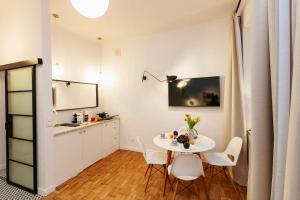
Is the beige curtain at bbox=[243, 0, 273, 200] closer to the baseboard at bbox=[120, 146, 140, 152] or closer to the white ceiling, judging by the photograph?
the white ceiling

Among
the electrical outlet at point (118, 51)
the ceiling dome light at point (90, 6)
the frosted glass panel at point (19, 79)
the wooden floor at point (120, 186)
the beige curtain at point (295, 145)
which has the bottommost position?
the wooden floor at point (120, 186)

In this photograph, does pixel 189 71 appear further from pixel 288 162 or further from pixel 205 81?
pixel 288 162

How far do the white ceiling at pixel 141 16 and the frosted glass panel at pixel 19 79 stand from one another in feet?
3.89

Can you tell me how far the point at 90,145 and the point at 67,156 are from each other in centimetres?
59

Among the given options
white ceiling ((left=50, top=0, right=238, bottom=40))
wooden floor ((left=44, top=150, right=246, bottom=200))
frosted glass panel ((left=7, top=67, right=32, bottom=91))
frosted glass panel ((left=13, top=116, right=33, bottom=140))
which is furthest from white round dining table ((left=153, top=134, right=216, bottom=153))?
white ceiling ((left=50, top=0, right=238, bottom=40))

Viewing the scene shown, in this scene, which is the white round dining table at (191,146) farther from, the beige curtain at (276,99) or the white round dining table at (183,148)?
the beige curtain at (276,99)

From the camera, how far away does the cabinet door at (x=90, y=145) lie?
3121mm

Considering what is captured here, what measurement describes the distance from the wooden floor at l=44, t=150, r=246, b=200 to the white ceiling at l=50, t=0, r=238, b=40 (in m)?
2.93

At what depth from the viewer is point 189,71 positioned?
349 centimetres

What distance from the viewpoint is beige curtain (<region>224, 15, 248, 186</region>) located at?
99.0 inches

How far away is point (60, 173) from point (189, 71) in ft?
10.1

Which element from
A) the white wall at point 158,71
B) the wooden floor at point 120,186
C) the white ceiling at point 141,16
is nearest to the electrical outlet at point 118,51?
the white wall at point 158,71

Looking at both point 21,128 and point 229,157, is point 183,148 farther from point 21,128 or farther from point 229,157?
point 21,128

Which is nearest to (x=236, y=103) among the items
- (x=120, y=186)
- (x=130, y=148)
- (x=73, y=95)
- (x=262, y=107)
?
(x=262, y=107)
